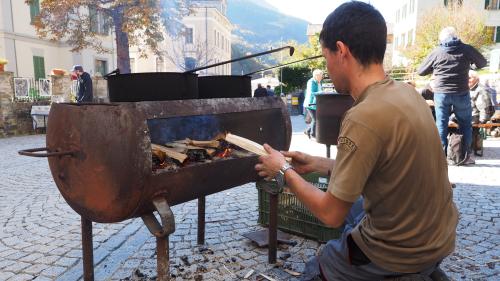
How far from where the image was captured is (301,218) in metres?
3.50

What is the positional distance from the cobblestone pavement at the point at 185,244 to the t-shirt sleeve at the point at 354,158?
59.3 inches

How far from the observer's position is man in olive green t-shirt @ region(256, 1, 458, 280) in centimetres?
158

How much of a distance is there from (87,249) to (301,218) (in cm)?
178

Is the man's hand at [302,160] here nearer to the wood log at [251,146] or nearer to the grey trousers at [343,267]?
the wood log at [251,146]

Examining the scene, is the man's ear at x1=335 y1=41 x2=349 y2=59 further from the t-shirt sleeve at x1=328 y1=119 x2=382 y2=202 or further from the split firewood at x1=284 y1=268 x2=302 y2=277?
the split firewood at x1=284 y1=268 x2=302 y2=277

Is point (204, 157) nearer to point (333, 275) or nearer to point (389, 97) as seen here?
point (333, 275)

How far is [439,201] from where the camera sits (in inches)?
67.7

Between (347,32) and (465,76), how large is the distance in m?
4.98

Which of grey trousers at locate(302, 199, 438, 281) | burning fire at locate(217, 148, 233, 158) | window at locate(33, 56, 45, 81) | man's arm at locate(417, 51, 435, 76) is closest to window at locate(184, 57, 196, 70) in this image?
window at locate(33, 56, 45, 81)

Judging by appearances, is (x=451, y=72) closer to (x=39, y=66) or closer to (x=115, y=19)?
(x=115, y=19)

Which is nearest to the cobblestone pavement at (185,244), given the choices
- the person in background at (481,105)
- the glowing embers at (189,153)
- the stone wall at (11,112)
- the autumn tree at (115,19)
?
the glowing embers at (189,153)

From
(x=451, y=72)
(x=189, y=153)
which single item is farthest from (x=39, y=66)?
(x=189, y=153)

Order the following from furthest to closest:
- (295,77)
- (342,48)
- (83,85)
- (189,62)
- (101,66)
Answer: (189,62) < (295,77) < (101,66) < (83,85) < (342,48)

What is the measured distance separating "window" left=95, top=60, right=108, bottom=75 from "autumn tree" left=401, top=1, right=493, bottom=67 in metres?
20.0
